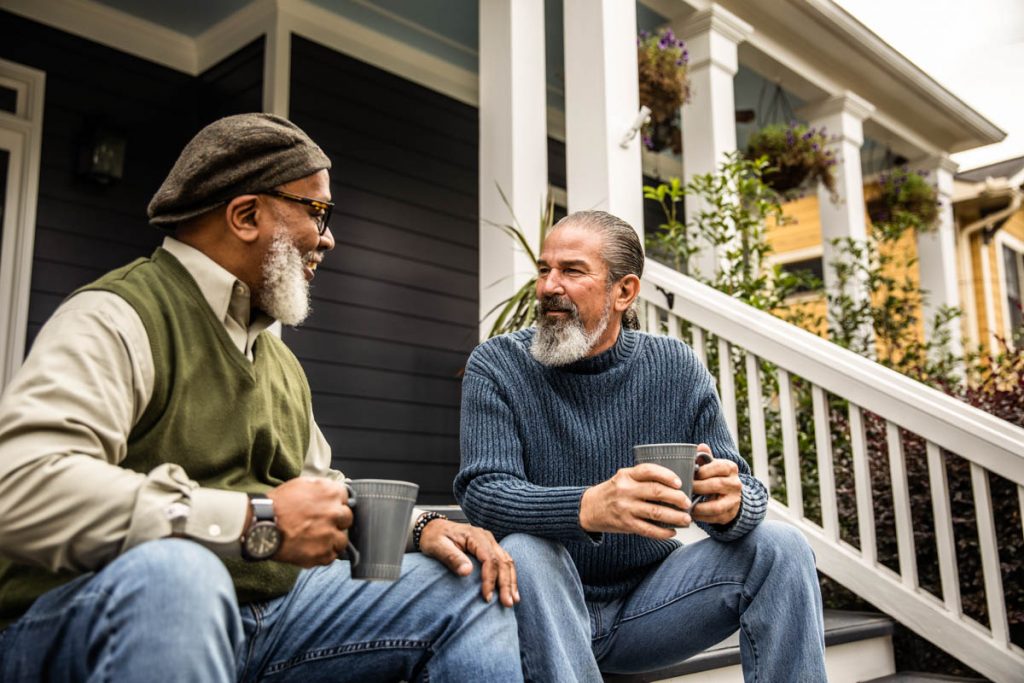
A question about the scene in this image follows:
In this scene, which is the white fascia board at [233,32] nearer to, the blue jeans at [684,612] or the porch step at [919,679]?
the blue jeans at [684,612]

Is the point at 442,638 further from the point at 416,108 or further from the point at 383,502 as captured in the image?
the point at 416,108

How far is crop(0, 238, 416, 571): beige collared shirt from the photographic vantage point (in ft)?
3.25

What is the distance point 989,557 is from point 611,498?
1.68m

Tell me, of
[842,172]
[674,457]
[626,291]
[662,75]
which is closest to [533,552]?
[674,457]

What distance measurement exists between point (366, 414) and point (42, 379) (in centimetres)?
398

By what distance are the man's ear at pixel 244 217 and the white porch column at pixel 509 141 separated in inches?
77.7

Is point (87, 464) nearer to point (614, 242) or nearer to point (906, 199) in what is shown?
point (614, 242)

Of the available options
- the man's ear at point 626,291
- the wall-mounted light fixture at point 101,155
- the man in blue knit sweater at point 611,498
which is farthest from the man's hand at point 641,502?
the wall-mounted light fixture at point 101,155

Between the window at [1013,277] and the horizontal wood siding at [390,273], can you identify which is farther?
the window at [1013,277]

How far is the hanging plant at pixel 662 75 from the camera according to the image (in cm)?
423

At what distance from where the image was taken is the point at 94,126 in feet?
14.6

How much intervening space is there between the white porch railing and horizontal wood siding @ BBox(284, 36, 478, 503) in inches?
84.3

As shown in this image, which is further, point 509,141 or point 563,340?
point 509,141

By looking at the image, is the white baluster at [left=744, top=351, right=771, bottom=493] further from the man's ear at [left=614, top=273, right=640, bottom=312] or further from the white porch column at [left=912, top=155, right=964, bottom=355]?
the white porch column at [left=912, top=155, right=964, bottom=355]
